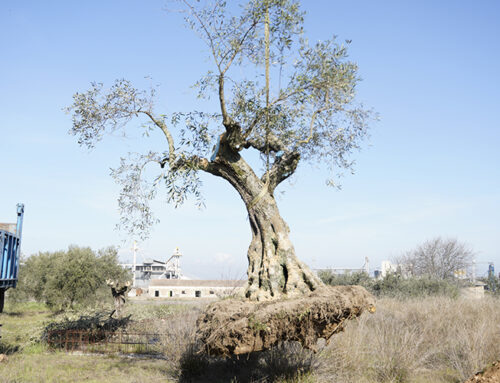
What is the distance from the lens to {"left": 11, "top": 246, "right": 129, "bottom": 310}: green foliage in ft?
93.4

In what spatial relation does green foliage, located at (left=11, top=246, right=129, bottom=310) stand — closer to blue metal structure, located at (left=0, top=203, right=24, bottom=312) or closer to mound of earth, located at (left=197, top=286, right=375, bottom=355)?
blue metal structure, located at (left=0, top=203, right=24, bottom=312)

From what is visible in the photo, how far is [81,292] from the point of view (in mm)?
28391

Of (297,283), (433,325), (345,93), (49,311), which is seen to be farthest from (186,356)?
(49,311)

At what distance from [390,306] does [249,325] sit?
14018 mm

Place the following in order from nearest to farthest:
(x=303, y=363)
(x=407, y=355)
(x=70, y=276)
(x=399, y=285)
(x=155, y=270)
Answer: (x=303, y=363), (x=407, y=355), (x=399, y=285), (x=70, y=276), (x=155, y=270)

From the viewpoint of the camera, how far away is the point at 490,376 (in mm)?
5789

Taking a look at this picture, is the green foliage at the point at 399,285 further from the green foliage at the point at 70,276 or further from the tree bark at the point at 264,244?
the tree bark at the point at 264,244

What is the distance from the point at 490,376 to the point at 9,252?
12.7m

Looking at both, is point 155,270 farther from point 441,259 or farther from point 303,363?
point 303,363

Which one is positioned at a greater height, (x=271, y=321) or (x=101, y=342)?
(x=271, y=321)

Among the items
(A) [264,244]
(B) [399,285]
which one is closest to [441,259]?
(B) [399,285]

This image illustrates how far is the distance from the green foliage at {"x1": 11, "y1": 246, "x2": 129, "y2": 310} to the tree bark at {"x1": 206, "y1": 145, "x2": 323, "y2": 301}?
23.1 meters

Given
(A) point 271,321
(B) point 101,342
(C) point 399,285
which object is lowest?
(B) point 101,342

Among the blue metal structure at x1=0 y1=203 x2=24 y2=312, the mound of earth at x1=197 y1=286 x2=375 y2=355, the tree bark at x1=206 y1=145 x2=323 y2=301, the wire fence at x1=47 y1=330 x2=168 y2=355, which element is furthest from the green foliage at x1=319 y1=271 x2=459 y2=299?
the blue metal structure at x1=0 y1=203 x2=24 y2=312
